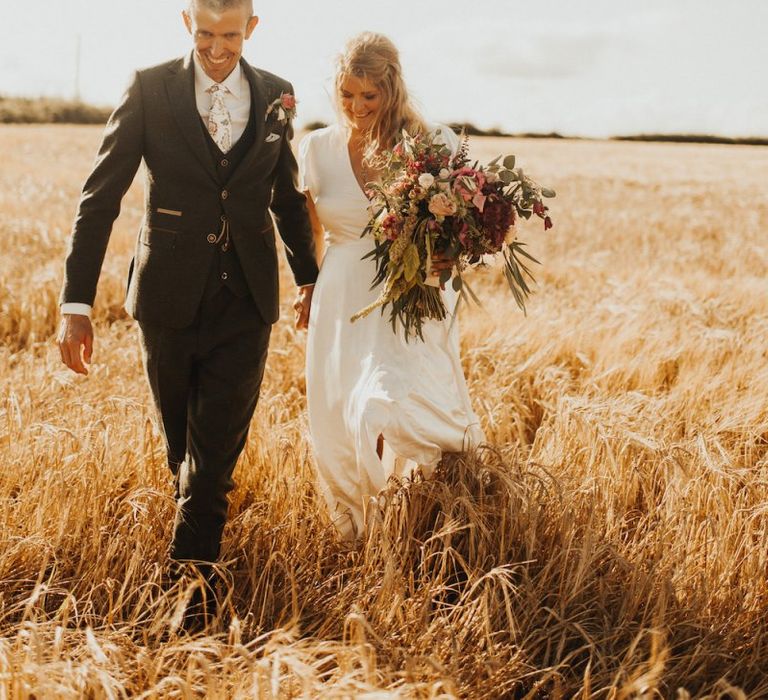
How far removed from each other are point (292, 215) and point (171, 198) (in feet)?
2.08

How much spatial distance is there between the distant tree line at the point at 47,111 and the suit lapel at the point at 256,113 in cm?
5088

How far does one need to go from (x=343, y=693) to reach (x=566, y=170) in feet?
83.8

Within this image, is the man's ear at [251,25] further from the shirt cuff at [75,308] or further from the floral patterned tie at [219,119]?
the shirt cuff at [75,308]

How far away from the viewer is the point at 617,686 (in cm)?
260

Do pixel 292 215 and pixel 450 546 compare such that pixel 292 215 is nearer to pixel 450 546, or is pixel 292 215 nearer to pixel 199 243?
pixel 199 243

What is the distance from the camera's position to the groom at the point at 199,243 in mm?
3012

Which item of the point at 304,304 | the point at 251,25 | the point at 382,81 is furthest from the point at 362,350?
the point at 251,25

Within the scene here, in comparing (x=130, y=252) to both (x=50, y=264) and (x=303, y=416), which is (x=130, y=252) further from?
(x=303, y=416)

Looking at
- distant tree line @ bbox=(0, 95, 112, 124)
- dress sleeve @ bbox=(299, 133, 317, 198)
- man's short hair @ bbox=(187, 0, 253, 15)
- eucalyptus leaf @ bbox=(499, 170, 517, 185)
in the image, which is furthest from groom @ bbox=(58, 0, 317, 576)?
distant tree line @ bbox=(0, 95, 112, 124)

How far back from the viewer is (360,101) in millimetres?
3551

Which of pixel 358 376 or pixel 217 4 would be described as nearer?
pixel 217 4

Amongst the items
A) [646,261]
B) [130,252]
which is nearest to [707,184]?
[646,261]

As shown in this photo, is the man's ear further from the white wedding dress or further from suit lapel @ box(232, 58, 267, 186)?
the white wedding dress

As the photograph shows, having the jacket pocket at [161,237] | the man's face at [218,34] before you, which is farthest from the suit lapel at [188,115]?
the jacket pocket at [161,237]
